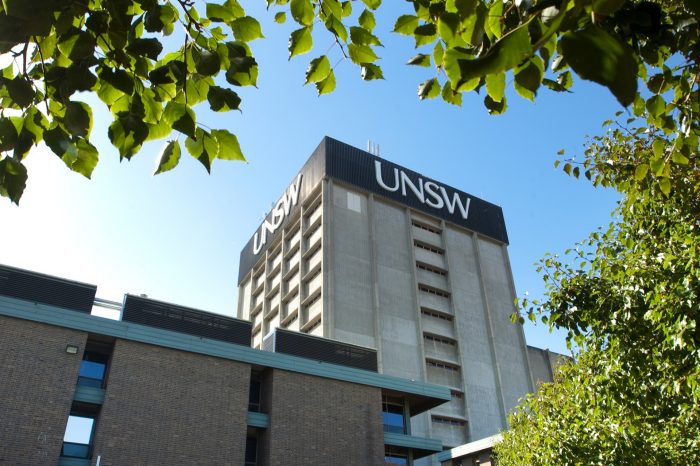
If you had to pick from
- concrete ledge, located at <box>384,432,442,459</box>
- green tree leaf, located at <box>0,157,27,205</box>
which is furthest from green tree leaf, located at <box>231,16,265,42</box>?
concrete ledge, located at <box>384,432,442,459</box>

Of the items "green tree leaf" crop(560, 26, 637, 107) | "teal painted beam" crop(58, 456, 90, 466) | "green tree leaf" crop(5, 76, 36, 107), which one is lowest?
"green tree leaf" crop(560, 26, 637, 107)

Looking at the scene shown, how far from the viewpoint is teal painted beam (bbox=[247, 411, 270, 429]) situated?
24891 mm

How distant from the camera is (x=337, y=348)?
2906cm

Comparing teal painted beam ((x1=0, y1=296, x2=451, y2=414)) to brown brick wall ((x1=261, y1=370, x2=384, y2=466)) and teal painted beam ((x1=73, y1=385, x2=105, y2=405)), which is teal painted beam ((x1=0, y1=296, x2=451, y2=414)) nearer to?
brown brick wall ((x1=261, y1=370, x2=384, y2=466))

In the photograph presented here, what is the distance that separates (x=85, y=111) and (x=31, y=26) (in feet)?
1.75

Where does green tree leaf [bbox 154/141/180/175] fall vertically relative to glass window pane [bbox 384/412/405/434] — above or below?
below

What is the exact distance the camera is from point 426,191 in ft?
197

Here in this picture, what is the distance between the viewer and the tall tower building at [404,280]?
47906mm

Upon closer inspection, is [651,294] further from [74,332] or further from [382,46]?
[74,332]

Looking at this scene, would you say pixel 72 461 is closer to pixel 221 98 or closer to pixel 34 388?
pixel 34 388

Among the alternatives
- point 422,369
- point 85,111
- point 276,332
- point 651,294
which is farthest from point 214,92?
point 422,369

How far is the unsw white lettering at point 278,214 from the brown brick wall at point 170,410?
35.1 m

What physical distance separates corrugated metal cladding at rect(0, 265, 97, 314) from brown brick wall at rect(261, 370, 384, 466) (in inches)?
346

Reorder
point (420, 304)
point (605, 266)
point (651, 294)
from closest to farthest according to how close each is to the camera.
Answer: point (651, 294) < point (605, 266) < point (420, 304)
